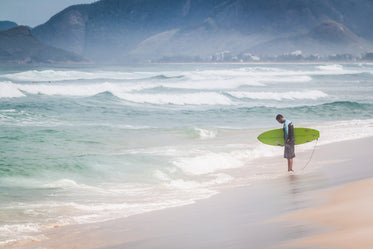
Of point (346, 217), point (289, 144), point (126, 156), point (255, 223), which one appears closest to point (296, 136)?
point (289, 144)

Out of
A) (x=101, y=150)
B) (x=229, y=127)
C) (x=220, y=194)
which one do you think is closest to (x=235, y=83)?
(x=229, y=127)

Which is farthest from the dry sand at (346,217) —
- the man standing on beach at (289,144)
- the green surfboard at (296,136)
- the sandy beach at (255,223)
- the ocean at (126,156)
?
the green surfboard at (296,136)

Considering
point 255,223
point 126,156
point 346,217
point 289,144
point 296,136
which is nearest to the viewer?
point 346,217

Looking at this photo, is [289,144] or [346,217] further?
[289,144]

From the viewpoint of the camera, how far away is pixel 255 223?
5.83 m

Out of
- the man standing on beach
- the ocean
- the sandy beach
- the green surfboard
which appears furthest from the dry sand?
the green surfboard

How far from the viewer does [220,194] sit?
26.5 ft

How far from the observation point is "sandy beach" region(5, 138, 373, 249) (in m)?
4.96

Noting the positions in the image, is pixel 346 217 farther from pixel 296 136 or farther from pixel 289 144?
pixel 296 136

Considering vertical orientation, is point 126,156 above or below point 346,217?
below

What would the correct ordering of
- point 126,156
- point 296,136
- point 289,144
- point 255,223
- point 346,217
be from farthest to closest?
point 126,156, point 296,136, point 289,144, point 255,223, point 346,217

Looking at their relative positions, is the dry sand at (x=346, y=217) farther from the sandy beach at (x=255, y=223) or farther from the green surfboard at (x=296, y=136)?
the green surfboard at (x=296, y=136)

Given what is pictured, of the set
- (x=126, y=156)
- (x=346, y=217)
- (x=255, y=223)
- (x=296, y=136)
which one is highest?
(x=296, y=136)

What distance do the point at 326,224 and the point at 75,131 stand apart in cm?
1282
